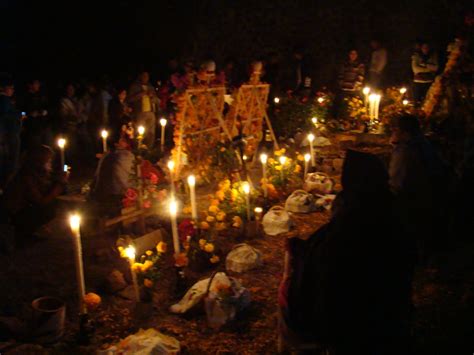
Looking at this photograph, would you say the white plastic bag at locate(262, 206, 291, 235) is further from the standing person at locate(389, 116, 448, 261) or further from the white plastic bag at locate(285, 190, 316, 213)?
the standing person at locate(389, 116, 448, 261)

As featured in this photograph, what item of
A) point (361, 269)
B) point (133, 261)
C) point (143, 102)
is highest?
point (143, 102)

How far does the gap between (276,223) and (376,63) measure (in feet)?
25.7

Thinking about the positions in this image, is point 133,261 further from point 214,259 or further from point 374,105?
point 374,105

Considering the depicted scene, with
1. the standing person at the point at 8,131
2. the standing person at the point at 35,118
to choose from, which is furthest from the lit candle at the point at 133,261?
the standing person at the point at 35,118

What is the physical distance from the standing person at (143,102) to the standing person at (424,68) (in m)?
6.06

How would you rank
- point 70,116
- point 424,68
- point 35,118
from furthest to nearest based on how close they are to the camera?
point 424,68 < point 70,116 < point 35,118

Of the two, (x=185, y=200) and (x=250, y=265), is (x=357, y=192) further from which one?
(x=185, y=200)

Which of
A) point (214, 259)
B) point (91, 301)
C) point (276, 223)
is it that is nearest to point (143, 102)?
point (276, 223)

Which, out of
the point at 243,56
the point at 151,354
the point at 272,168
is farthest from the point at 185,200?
the point at 243,56

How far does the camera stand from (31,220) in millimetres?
6367

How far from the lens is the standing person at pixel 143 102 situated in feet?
32.8

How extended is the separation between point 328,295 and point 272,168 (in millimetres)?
5198

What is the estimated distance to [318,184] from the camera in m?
7.65

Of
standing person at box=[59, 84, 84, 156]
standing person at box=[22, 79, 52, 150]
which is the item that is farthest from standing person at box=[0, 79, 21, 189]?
standing person at box=[59, 84, 84, 156]
